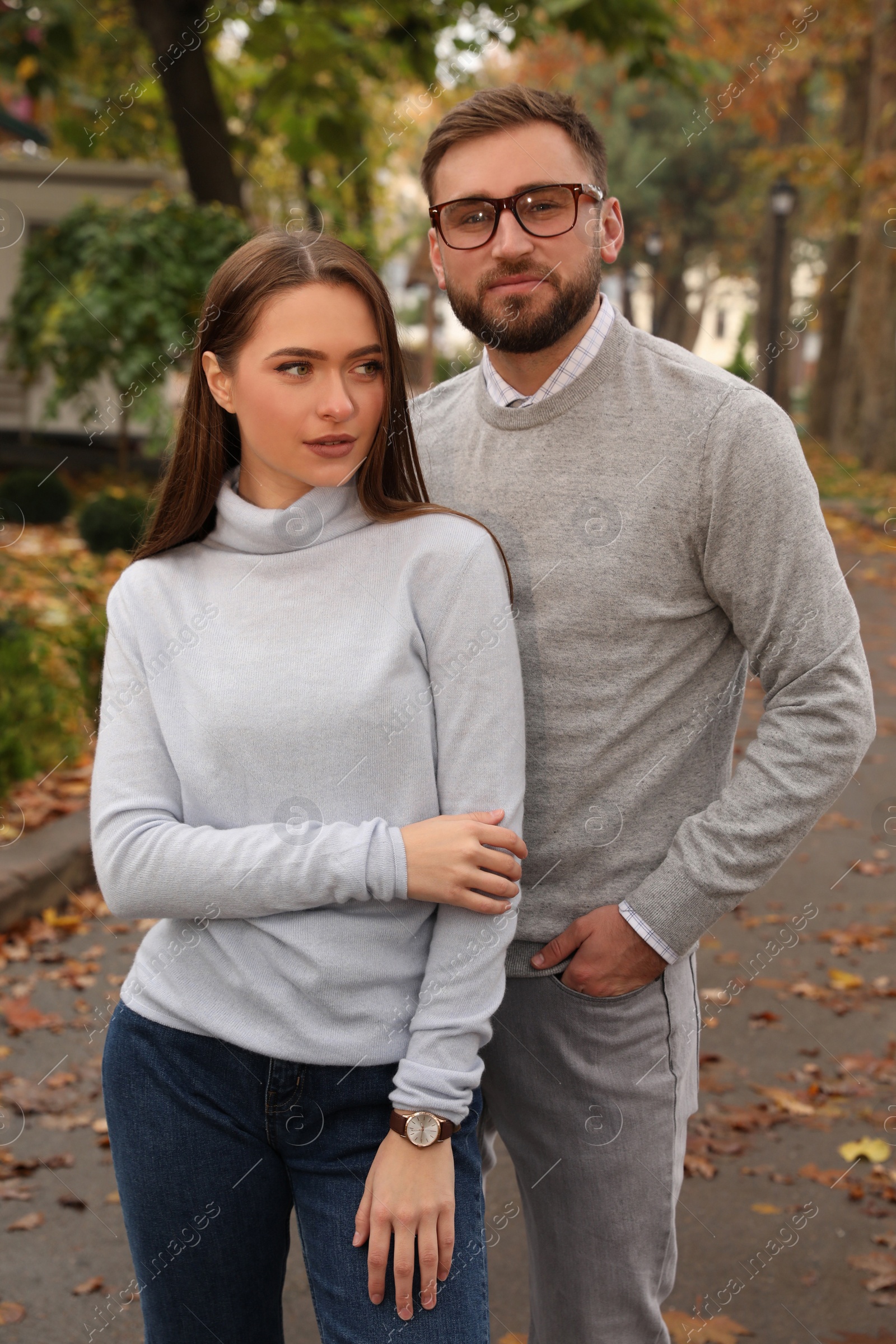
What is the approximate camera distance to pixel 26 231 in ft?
52.7

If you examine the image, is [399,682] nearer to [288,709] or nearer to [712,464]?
[288,709]

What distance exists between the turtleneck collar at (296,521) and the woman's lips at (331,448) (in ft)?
0.17

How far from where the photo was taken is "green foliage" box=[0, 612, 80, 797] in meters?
6.27

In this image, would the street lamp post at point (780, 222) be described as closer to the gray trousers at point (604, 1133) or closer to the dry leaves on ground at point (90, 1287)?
the dry leaves on ground at point (90, 1287)

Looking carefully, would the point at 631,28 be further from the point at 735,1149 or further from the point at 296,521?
the point at 296,521

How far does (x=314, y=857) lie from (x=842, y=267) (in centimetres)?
2501

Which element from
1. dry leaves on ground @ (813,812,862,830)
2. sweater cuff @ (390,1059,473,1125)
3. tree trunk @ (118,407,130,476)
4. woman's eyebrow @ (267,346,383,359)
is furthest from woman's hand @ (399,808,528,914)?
tree trunk @ (118,407,130,476)

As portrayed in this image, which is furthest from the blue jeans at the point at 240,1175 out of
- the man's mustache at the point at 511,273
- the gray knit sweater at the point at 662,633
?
the man's mustache at the point at 511,273

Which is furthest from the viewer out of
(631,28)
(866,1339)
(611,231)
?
(631,28)

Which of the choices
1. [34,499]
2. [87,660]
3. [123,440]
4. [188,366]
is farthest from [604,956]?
[123,440]

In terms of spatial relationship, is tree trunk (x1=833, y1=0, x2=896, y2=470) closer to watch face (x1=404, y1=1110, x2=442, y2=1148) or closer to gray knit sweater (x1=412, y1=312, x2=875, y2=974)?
gray knit sweater (x1=412, y1=312, x2=875, y2=974)

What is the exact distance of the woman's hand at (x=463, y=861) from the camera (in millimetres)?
1738

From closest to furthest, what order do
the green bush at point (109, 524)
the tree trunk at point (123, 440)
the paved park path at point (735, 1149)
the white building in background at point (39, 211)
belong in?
the paved park path at point (735, 1149), the green bush at point (109, 524), the tree trunk at point (123, 440), the white building in background at point (39, 211)

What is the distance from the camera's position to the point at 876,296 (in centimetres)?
2031
